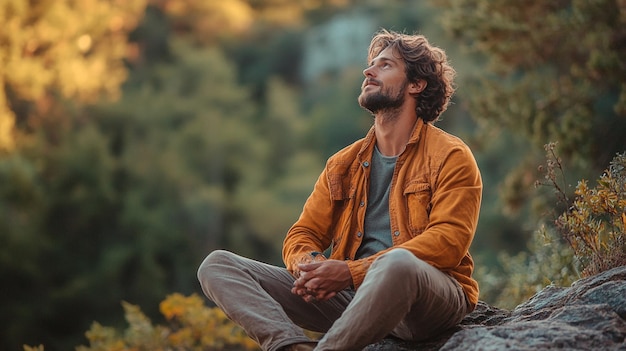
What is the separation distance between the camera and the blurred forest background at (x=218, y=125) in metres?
8.65

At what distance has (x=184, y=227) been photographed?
76.3ft

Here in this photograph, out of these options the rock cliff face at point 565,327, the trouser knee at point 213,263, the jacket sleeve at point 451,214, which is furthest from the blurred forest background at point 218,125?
the trouser knee at point 213,263

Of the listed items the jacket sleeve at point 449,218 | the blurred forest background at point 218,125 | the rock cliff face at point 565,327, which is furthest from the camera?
the blurred forest background at point 218,125

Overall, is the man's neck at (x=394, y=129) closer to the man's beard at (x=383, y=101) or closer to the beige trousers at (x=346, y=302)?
the man's beard at (x=383, y=101)

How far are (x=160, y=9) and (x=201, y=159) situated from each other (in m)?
8.36

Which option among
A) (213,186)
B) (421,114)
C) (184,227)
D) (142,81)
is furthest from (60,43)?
(421,114)

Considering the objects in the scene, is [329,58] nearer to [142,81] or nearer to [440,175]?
[142,81]

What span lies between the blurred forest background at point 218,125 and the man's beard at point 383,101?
35.7 inches

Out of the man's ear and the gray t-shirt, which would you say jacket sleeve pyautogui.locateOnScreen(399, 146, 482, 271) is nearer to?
the gray t-shirt

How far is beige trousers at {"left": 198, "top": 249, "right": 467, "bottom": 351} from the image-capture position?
3059 millimetres

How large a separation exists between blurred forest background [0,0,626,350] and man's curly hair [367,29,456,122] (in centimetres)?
76

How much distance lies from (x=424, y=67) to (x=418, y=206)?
0.70m

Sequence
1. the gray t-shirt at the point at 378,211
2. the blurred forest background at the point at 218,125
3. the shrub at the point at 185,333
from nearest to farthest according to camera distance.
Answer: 1. the gray t-shirt at the point at 378,211
2. the shrub at the point at 185,333
3. the blurred forest background at the point at 218,125

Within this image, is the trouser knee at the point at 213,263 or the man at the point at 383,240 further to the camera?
the trouser knee at the point at 213,263
